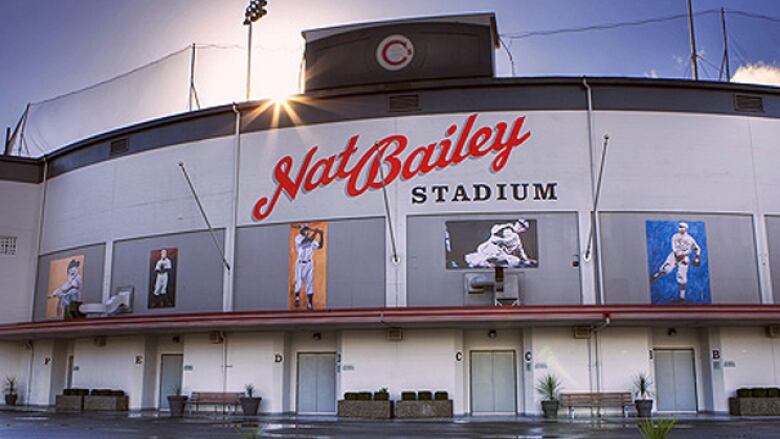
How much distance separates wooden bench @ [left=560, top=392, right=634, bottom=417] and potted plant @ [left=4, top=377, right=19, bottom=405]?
2558cm

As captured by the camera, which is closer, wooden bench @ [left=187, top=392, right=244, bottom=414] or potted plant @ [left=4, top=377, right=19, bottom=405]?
wooden bench @ [left=187, top=392, right=244, bottom=414]

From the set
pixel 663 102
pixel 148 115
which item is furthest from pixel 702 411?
pixel 148 115

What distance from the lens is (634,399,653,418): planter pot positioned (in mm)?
26234

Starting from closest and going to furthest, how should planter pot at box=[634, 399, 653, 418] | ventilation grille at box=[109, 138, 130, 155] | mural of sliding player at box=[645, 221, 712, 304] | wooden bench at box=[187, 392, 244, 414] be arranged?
planter pot at box=[634, 399, 653, 418], mural of sliding player at box=[645, 221, 712, 304], wooden bench at box=[187, 392, 244, 414], ventilation grille at box=[109, 138, 130, 155]

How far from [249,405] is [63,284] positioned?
13966 millimetres

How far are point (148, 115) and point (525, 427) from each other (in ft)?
76.9

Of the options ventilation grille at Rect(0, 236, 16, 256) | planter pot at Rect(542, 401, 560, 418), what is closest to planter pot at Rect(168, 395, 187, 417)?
planter pot at Rect(542, 401, 560, 418)

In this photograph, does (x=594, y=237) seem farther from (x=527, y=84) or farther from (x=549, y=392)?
(x=527, y=84)

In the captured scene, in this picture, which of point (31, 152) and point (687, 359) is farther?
point (31, 152)

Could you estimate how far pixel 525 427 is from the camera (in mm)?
23094

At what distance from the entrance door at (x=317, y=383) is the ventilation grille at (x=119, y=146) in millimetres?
13431

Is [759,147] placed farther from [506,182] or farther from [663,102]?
[506,182]

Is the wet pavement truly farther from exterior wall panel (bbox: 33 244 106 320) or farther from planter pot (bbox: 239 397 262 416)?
exterior wall panel (bbox: 33 244 106 320)

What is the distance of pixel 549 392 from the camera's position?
2739cm
